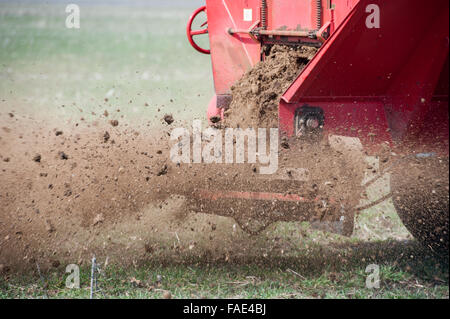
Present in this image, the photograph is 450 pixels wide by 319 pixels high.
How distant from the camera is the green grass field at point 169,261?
3135mm

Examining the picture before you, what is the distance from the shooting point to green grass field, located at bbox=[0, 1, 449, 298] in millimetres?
3135

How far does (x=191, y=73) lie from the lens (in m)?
13.0

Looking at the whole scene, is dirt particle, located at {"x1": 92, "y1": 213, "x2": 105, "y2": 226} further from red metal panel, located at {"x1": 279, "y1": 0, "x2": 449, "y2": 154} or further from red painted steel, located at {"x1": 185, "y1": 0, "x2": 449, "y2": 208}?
red metal panel, located at {"x1": 279, "y1": 0, "x2": 449, "y2": 154}

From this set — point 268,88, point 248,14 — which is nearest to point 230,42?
point 248,14

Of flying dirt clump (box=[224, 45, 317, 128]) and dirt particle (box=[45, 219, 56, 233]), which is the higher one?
flying dirt clump (box=[224, 45, 317, 128])

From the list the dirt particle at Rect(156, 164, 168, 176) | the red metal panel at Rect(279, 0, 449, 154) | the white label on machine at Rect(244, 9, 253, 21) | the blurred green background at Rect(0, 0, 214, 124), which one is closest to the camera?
the red metal panel at Rect(279, 0, 449, 154)

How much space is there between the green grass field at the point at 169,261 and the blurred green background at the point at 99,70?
0.03 meters

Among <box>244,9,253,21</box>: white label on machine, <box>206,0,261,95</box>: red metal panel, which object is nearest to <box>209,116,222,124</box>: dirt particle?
<box>206,0,261,95</box>: red metal panel

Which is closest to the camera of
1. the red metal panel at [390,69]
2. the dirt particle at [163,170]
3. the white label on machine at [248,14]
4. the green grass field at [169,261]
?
the red metal panel at [390,69]

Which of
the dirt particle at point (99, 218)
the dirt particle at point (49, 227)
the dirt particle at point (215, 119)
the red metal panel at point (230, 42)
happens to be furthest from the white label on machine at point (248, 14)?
the dirt particle at point (49, 227)

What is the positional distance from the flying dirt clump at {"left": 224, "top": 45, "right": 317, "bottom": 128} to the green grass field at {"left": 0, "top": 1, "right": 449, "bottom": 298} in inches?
31.3

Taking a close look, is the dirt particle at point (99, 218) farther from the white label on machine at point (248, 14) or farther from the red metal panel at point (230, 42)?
the white label on machine at point (248, 14)

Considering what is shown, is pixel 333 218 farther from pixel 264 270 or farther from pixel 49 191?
pixel 49 191

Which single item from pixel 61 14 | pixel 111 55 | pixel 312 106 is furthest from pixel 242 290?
pixel 61 14
